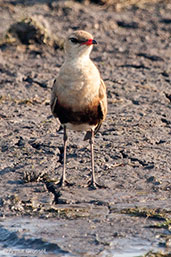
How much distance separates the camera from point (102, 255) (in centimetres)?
483

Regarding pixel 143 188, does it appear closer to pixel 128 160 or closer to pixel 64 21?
pixel 128 160

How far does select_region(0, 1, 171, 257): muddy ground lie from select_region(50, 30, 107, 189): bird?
1.35ft

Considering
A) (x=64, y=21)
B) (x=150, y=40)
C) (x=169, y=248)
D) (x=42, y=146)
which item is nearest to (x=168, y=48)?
(x=150, y=40)

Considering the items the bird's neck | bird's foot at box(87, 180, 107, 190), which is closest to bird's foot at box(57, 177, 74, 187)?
bird's foot at box(87, 180, 107, 190)

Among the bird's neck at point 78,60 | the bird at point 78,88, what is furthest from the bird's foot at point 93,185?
the bird's neck at point 78,60

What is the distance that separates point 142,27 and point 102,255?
7.16 meters

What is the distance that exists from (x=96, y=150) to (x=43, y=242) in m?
1.92

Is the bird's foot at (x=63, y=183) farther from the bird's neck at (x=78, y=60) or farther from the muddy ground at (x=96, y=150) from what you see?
the bird's neck at (x=78, y=60)

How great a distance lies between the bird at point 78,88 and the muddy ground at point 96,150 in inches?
16.1

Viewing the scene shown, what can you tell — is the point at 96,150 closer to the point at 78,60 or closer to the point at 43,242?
the point at 78,60

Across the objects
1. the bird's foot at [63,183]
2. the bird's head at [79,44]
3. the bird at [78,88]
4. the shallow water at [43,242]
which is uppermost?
the bird's head at [79,44]

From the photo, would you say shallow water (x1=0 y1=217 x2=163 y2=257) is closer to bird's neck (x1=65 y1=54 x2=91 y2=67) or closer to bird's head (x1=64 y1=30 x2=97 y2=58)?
bird's neck (x1=65 y1=54 x2=91 y2=67)

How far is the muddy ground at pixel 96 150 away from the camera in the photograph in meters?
5.18

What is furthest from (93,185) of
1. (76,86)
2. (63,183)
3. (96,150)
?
(76,86)
